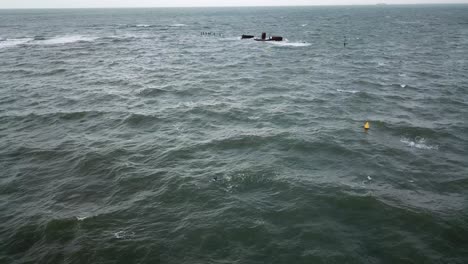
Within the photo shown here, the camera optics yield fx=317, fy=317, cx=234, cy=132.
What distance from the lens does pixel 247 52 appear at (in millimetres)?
71125

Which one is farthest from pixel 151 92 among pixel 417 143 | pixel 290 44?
pixel 290 44

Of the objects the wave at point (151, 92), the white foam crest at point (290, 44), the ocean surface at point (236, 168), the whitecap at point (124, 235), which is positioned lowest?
the whitecap at point (124, 235)

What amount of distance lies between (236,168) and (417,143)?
15765mm

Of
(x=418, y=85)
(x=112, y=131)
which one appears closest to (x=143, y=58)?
(x=112, y=131)

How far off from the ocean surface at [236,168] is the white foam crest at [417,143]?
0.67 ft

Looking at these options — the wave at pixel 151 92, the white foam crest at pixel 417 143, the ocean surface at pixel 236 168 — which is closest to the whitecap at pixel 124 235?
the ocean surface at pixel 236 168

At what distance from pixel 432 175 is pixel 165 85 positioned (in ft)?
113

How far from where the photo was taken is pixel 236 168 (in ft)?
77.4

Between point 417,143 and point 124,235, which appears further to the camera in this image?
point 417,143

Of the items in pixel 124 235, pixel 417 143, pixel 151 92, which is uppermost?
pixel 151 92

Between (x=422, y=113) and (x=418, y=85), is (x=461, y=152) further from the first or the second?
(x=418, y=85)

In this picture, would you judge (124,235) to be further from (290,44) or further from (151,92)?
(290,44)

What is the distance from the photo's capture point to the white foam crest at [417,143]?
26219 mm

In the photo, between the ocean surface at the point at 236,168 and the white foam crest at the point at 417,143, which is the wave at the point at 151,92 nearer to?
the ocean surface at the point at 236,168
